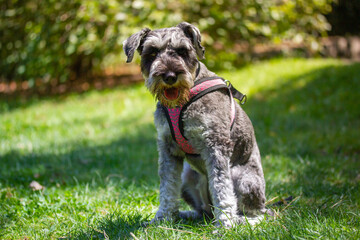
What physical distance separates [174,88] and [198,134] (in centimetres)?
46

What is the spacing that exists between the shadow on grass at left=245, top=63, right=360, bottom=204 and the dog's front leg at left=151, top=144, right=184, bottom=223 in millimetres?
1359

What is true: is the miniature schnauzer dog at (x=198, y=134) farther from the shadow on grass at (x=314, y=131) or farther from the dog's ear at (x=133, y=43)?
the shadow on grass at (x=314, y=131)

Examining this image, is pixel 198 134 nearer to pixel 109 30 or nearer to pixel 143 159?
pixel 143 159

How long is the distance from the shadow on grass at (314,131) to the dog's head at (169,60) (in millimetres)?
1841

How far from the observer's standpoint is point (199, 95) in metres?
3.36

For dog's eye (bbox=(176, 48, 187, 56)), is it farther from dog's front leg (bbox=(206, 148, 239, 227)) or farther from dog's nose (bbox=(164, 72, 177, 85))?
dog's front leg (bbox=(206, 148, 239, 227))

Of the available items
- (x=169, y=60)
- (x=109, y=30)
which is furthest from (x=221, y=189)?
(x=109, y=30)

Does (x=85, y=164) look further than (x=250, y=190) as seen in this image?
Yes

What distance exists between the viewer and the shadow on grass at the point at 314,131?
4.51 metres

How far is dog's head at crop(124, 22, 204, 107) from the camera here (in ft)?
10.3

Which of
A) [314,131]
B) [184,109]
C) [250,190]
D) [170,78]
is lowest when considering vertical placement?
[314,131]

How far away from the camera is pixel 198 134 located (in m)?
3.29

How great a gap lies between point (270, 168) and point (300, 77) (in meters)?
5.50

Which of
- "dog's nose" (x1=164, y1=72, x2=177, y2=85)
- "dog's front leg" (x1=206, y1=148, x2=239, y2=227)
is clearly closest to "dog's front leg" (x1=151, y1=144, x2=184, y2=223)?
"dog's front leg" (x1=206, y1=148, x2=239, y2=227)
